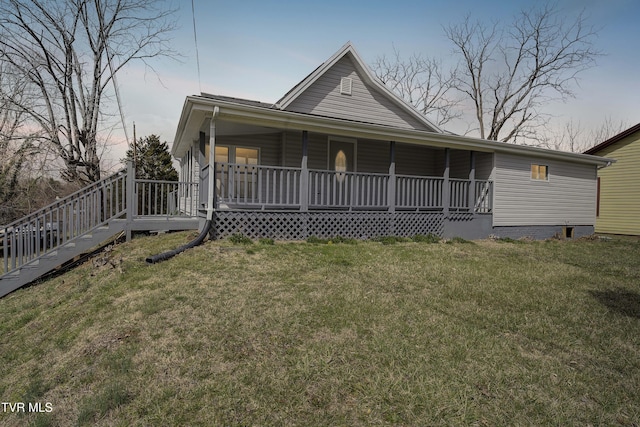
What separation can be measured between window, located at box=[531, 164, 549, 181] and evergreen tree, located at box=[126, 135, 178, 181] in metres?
21.1

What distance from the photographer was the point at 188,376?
10.2 ft

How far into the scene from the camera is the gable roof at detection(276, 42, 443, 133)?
1120 centimetres

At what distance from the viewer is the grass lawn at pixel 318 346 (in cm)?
272

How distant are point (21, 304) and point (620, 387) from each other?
8384 mm

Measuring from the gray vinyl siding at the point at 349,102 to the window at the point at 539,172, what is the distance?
14.3ft

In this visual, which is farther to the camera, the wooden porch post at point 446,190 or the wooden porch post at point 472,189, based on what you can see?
the wooden porch post at point 472,189

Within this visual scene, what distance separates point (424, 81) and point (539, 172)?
2111 centimetres

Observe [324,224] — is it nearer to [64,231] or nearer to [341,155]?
[341,155]

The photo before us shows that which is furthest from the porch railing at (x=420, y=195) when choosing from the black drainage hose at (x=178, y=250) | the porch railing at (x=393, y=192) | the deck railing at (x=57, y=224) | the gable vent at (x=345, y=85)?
the deck railing at (x=57, y=224)

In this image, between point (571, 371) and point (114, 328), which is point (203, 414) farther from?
point (571, 371)

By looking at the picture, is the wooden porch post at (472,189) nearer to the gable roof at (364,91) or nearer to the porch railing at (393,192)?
the porch railing at (393,192)

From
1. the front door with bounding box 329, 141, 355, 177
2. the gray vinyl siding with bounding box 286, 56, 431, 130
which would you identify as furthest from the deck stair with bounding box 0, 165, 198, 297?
the front door with bounding box 329, 141, 355, 177

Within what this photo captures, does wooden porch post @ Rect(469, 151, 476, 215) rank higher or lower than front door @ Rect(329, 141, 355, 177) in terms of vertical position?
lower

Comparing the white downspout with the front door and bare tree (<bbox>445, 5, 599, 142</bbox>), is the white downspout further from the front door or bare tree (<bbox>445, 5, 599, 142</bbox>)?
bare tree (<bbox>445, 5, 599, 142</bbox>)
